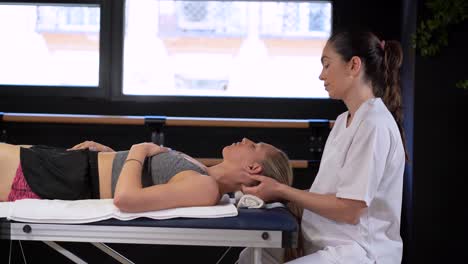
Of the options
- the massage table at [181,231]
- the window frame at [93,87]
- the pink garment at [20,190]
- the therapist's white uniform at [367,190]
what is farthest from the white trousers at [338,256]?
the window frame at [93,87]

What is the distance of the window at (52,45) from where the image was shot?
4301 mm

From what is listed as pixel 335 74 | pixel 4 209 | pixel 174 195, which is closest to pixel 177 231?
pixel 174 195

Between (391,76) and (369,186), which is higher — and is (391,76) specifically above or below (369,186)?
above

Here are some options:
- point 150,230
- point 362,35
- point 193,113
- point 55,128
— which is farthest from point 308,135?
point 150,230

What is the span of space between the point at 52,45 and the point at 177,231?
2.63m

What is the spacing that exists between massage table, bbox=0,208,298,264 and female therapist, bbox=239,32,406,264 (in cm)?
16

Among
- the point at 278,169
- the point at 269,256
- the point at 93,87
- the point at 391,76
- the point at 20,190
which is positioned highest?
the point at 391,76

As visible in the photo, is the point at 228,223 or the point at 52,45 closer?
the point at 228,223

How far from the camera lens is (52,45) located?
169 inches

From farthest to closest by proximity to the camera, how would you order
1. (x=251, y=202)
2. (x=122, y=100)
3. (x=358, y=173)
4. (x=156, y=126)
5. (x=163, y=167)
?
(x=122, y=100) → (x=156, y=126) → (x=163, y=167) → (x=251, y=202) → (x=358, y=173)

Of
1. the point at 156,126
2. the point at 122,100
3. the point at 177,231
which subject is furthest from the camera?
the point at 122,100

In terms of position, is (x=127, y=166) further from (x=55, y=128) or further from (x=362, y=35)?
(x=55, y=128)

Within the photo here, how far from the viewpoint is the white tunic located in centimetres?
209

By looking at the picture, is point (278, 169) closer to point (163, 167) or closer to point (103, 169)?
point (163, 167)
